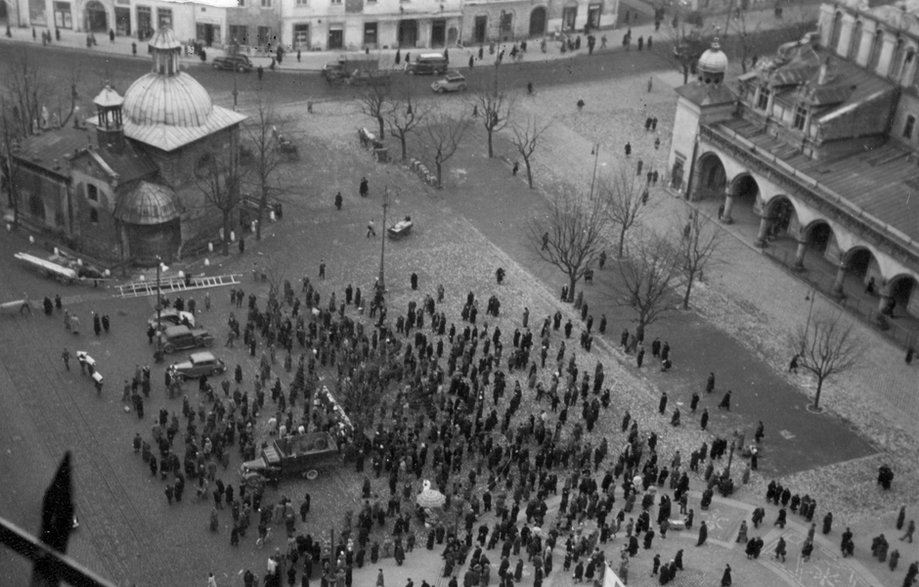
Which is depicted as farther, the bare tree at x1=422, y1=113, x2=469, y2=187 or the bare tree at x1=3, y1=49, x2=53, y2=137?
the bare tree at x1=422, y1=113, x2=469, y2=187

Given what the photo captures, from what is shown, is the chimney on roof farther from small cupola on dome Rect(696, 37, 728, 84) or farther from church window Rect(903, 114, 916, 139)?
small cupola on dome Rect(696, 37, 728, 84)

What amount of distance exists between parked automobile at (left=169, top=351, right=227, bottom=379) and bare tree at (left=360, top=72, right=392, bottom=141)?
84.3 ft

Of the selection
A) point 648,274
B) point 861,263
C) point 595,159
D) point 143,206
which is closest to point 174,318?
point 143,206

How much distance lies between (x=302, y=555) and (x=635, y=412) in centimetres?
1633

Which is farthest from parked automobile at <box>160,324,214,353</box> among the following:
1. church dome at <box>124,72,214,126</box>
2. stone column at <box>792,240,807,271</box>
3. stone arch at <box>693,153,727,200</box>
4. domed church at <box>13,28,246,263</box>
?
stone arch at <box>693,153,727,200</box>

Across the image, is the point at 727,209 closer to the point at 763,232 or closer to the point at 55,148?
the point at 763,232

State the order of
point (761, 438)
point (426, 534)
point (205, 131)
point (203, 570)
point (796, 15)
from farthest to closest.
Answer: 1. point (796, 15)
2. point (205, 131)
3. point (761, 438)
4. point (426, 534)
5. point (203, 570)

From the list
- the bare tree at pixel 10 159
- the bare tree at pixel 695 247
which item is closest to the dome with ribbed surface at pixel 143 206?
the bare tree at pixel 10 159

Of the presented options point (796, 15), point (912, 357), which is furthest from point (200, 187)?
point (796, 15)

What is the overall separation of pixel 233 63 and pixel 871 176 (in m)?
41.2

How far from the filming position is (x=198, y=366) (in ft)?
158

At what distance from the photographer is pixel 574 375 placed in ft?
161

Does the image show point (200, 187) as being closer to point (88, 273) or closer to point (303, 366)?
point (88, 273)

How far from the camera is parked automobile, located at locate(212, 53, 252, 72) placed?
79188mm
